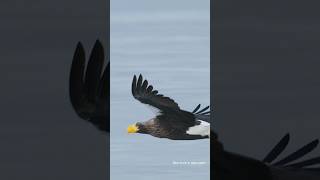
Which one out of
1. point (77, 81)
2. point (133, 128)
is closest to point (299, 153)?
point (133, 128)

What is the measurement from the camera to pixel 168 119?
26.2ft

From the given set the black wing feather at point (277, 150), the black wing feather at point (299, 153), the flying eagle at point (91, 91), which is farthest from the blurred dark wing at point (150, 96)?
the black wing feather at point (299, 153)

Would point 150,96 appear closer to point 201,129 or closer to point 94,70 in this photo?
point 201,129

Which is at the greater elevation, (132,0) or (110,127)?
(132,0)

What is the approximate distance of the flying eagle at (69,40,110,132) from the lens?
8.68m

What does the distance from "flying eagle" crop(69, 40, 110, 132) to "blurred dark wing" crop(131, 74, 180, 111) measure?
83 cm

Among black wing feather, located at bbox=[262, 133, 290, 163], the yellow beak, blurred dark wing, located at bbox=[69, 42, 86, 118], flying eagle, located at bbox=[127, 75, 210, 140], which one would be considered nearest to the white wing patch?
flying eagle, located at bbox=[127, 75, 210, 140]

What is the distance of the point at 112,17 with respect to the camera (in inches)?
309

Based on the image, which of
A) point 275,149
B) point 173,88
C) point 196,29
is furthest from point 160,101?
point 275,149

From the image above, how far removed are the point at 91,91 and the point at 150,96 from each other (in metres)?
1.21

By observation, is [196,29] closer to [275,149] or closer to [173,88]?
[173,88]

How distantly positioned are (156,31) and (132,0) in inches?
13.2

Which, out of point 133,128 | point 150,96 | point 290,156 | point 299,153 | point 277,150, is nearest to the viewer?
point 133,128

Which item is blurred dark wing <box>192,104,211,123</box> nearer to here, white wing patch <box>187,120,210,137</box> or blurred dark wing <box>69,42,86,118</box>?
white wing patch <box>187,120,210,137</box>
